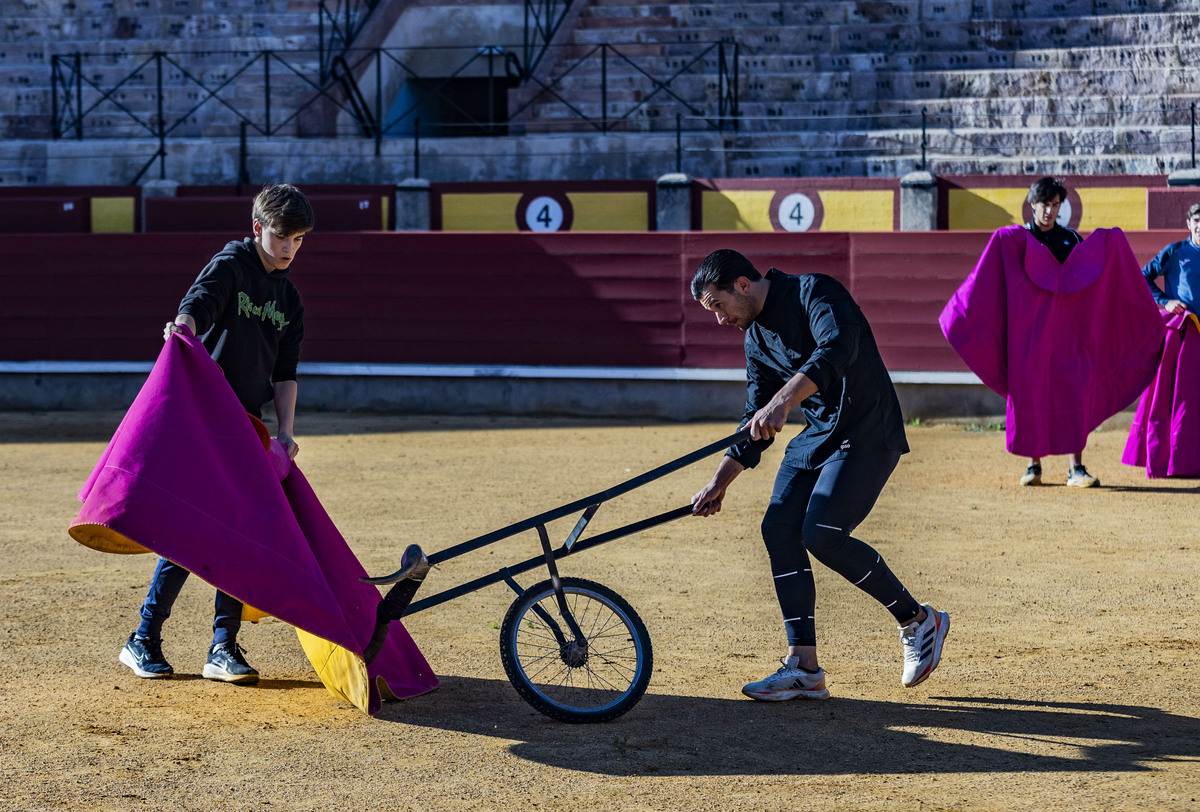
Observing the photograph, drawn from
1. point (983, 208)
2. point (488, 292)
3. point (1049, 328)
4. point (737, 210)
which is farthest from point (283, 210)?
point (983, 208)

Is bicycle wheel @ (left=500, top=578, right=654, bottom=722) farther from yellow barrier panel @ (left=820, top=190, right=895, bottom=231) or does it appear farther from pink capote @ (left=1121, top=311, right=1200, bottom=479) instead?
yellow barrier panel @ (left=820, top=190, right=895, bottom=231)

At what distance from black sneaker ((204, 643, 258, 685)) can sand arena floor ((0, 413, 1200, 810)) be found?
1.4 inches

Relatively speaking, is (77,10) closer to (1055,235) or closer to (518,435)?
(518,435)

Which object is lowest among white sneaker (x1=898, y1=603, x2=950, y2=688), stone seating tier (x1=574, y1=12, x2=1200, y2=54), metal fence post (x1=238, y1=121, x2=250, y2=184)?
white sneaker (x1=898, y1=603, x2=950, y2=688)

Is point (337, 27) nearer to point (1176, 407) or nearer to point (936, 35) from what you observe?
point (936, 35)

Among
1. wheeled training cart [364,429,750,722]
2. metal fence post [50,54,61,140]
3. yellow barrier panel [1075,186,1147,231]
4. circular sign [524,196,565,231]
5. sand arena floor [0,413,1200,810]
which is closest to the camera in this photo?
sand arena floor [0,413,1200,810]

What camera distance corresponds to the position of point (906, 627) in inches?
163

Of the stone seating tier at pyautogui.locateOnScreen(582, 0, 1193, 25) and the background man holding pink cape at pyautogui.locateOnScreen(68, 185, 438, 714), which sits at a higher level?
the stone seating tier at pyautogui.locateOnScreen(582, 0, 1193, 25)

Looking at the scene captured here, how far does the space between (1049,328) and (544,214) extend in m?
6.37

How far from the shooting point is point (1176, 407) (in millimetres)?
7816

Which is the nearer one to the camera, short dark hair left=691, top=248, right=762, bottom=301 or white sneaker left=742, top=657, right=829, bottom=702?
short dark hair left=691, top=248, right=762, bottom=301

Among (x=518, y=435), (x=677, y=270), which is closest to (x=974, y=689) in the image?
(x=518, y=435)

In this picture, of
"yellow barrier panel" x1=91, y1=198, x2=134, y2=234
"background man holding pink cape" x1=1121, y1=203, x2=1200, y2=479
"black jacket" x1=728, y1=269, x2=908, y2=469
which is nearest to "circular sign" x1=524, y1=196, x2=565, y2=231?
"yellow barrier panel" x1=91, y1=198, x2=134, y2=234

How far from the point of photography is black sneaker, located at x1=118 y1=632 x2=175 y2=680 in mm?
4320
